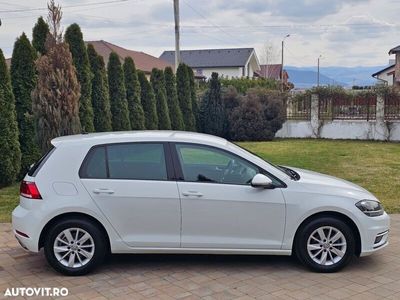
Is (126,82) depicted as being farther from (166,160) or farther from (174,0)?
(166,160)

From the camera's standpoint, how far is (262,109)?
67.8 feet

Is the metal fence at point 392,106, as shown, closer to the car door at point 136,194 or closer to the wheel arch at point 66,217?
the car door at point 136,194

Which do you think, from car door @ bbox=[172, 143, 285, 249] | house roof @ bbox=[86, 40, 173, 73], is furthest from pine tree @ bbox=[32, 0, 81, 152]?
house roof @ bbox=[86, 40, 173, 73]

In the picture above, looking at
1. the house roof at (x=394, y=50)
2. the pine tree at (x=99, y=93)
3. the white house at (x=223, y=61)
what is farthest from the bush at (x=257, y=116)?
the white house at (x=223, y=61)

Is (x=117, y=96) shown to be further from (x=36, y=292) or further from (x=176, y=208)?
(x=36, y=292)

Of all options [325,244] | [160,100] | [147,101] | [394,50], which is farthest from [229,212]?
[394,50]

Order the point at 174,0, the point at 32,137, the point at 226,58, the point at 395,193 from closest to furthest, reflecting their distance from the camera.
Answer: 1. the point at 395,193
2. the point at 32,137
3. the point at 174,0
4. the point at 226,58

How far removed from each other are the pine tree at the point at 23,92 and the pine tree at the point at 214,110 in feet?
36.2

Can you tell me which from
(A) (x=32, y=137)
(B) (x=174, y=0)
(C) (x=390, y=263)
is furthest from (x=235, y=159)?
(B) (x=174, y=0)

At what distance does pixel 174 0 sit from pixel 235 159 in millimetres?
20825

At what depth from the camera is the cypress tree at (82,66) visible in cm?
1211

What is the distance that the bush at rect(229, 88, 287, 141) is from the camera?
20.5 metres

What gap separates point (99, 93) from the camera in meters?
13.8

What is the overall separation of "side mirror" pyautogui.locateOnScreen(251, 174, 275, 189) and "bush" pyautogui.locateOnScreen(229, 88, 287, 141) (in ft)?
51.6
